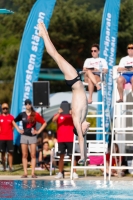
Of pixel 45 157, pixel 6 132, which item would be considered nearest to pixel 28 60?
pixel 6 132

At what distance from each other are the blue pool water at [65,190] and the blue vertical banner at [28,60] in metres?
6.11

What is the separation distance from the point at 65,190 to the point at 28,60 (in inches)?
339

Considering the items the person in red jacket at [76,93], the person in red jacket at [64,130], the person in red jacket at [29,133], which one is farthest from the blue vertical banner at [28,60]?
the person in red jacket at [76,93]

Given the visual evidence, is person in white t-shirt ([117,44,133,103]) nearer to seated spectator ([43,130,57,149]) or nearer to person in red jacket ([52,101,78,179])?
person in red jacket ([52,101,78,179])

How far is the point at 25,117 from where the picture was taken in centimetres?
1545

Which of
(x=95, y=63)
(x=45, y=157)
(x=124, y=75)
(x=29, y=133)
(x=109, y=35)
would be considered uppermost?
(x=109, y=35)

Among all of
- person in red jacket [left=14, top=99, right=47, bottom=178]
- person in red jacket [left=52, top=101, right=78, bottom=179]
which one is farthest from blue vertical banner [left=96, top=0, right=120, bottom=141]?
person in red jacket [left=14, top=99, right=47, bottom=178]

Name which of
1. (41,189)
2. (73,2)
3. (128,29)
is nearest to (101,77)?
(41,189)

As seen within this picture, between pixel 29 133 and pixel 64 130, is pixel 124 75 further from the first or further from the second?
pixel 29 133

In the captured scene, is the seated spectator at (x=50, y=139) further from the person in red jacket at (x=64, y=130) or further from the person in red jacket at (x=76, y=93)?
the person in red jacket at (x=76, y=93)

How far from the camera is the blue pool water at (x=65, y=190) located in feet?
33.0

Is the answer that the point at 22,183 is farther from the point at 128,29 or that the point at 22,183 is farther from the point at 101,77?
the point at 128,29

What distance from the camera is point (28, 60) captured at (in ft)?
63.3

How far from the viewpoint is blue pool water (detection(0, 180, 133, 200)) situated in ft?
33.0
